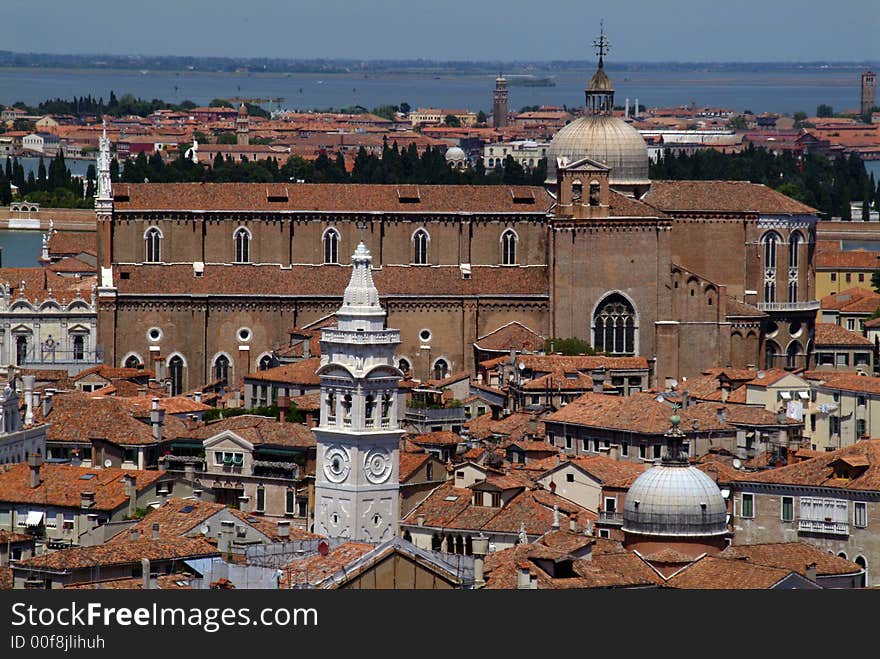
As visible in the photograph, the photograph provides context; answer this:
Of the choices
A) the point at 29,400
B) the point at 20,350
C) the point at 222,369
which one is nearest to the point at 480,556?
the point at 29,400

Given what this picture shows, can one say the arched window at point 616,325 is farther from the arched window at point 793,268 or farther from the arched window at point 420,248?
the arched window at point 793,268

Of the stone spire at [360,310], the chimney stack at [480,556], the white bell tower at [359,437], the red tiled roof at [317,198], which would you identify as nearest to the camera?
the chimney stack at [480,556]

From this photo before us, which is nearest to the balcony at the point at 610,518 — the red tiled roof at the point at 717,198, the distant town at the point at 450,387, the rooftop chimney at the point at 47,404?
the distant town at the point at 450,387

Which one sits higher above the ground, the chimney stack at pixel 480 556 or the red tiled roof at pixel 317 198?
the red tiled roof at pixel 317 198

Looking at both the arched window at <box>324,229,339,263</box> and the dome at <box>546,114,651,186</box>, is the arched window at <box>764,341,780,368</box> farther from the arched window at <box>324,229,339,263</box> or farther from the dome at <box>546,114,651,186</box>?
the arched window at <box>324,229,339,263</box>

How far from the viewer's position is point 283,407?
Result: 1996 inches

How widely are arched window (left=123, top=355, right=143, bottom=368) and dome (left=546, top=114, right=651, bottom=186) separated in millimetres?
9125

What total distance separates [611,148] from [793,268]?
4.10 metres

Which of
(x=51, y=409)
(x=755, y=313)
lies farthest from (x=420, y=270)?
(x=51, y=409)

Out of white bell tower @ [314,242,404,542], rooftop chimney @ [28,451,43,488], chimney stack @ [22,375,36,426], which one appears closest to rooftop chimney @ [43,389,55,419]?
chimney stack @ [22,375,36,426]

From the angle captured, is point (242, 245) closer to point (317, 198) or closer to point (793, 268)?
point (317, 198)

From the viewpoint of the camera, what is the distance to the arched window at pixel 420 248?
2480 inches

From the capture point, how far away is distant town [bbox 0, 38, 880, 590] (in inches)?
1366

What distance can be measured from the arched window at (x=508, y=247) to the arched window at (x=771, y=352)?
16.2ft
